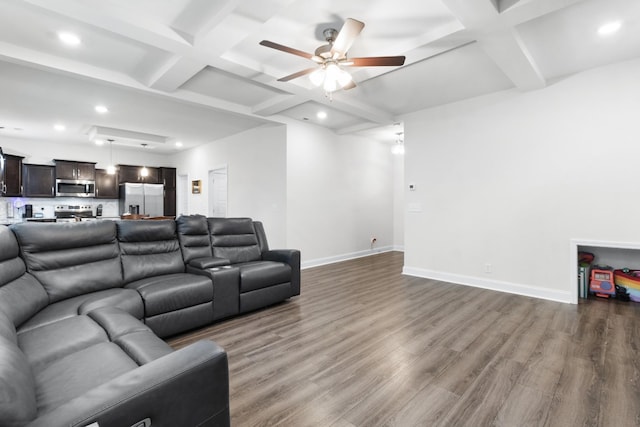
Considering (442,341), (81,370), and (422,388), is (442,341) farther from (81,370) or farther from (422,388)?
(81,370)

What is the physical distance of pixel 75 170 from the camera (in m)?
7.77

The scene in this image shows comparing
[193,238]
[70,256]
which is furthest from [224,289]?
[70,256]

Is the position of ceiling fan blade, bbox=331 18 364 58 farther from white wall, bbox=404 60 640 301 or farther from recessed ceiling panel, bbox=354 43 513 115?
white wall, bbox=404 60 640 301

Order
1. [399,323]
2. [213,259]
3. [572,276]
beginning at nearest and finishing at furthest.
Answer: [399,323]
[213,259]
[572,276]

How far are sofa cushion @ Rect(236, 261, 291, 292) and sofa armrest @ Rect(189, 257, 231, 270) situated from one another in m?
0.20

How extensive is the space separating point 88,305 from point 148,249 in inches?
40.0

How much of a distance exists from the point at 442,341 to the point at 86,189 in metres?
9.15

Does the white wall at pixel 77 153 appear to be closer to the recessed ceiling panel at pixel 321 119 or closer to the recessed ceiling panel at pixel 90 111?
the recessed ceiling panel at pixel 90 111

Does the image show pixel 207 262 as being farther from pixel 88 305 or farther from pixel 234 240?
pixel 88 305

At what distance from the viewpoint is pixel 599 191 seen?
358 cm

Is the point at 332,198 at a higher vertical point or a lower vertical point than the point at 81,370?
higher

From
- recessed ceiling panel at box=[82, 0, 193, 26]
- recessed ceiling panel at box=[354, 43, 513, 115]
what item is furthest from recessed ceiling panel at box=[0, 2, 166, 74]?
recessed ceiling panel at box=[354, 43, 513, 115]

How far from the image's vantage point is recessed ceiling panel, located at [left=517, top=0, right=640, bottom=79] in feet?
8.21

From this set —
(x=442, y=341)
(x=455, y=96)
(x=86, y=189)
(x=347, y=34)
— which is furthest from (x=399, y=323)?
(x=86, y=189)
